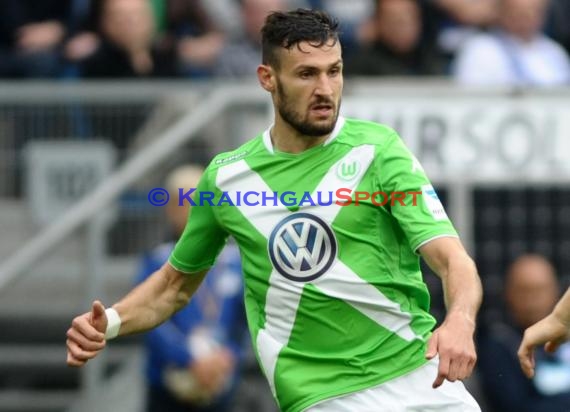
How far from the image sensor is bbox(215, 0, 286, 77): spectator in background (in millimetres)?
11344

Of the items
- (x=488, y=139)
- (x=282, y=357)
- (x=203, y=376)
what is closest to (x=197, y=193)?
(x=282, y=357)

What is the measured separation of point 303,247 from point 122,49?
5.01 meters

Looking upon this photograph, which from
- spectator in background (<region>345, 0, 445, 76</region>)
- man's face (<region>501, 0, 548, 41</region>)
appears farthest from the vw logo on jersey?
man's face (<region>501, 0, 548, 41</region>)

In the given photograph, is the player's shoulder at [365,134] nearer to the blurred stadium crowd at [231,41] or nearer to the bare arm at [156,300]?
the bare arm at [156,300]

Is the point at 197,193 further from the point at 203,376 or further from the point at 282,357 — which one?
the point at 203,376

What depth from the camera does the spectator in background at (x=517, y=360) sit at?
9984 millimetres

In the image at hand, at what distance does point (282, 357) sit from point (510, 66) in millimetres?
5494

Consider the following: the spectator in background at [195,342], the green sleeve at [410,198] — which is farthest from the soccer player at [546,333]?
the spectator in background at [195,342]

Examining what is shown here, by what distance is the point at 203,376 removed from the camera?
9.69m

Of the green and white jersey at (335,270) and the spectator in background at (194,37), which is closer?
the green and white jersey at (335,270)

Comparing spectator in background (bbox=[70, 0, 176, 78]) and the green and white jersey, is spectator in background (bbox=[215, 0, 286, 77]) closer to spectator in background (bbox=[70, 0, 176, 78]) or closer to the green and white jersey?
spectator in background (bbox=[70, 0, 176, 78])

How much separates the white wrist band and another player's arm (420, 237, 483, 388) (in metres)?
1.40

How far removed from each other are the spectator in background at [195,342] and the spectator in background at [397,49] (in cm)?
194

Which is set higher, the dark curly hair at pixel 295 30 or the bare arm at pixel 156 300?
the dark curly hair at pixel 295 30
